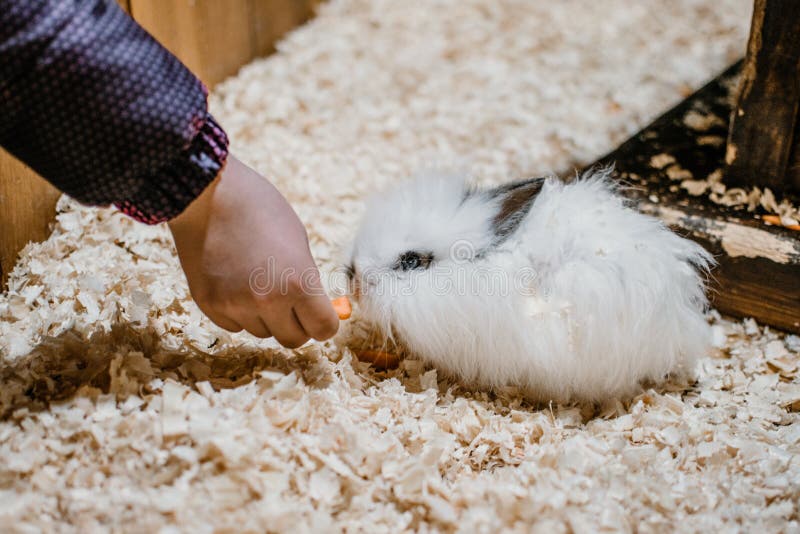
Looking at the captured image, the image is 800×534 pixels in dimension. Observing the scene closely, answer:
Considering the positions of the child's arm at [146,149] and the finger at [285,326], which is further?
the finger at [285,326]

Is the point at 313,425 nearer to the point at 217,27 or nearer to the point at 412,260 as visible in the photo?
the point at 412,260

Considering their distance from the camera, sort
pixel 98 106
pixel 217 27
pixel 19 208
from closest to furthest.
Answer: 1. pixel 98 106
2. pixel 19 208
3. pixel 217 27

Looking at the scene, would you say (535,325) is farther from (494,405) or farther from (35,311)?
(35,311)

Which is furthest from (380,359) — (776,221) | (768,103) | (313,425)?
(768,103)

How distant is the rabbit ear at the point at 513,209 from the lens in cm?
156

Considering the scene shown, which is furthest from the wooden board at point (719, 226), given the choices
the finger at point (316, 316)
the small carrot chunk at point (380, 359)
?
the finger at point (316, 316)

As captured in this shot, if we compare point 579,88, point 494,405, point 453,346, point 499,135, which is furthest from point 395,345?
point 579,88

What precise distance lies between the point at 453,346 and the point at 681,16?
2.66 meters

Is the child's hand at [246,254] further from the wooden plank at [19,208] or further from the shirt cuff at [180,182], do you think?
the wooden plank at [19,208]

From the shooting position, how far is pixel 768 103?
1.85 meters

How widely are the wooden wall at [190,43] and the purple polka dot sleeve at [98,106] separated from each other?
0.75 meters

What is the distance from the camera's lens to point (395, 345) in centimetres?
164

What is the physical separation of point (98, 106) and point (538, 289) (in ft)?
3.01

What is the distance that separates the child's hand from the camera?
125cm
